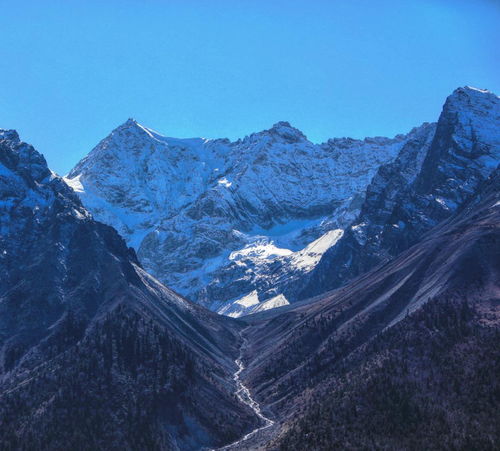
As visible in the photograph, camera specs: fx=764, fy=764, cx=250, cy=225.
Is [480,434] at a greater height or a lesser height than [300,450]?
lesser

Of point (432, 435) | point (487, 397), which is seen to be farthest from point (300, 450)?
point (487, 397)

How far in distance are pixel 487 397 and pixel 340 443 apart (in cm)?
4049

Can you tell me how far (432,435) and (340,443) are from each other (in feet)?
76.2

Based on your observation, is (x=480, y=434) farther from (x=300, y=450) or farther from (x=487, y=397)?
(x=300, y=450)

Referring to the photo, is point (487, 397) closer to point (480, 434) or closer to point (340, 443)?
point (480, 434)

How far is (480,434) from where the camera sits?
183875 millimetres

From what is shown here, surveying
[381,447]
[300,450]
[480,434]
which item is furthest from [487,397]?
[300,450]

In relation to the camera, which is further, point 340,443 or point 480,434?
point 340,443

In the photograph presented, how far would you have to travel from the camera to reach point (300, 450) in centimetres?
19738

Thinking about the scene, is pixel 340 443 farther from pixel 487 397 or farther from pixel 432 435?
pixel 487 397

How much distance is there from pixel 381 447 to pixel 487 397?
32651mm

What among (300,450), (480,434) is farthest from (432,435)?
(300,450)

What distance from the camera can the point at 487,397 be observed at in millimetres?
199375

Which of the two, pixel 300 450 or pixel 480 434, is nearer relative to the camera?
pixel 480 434
